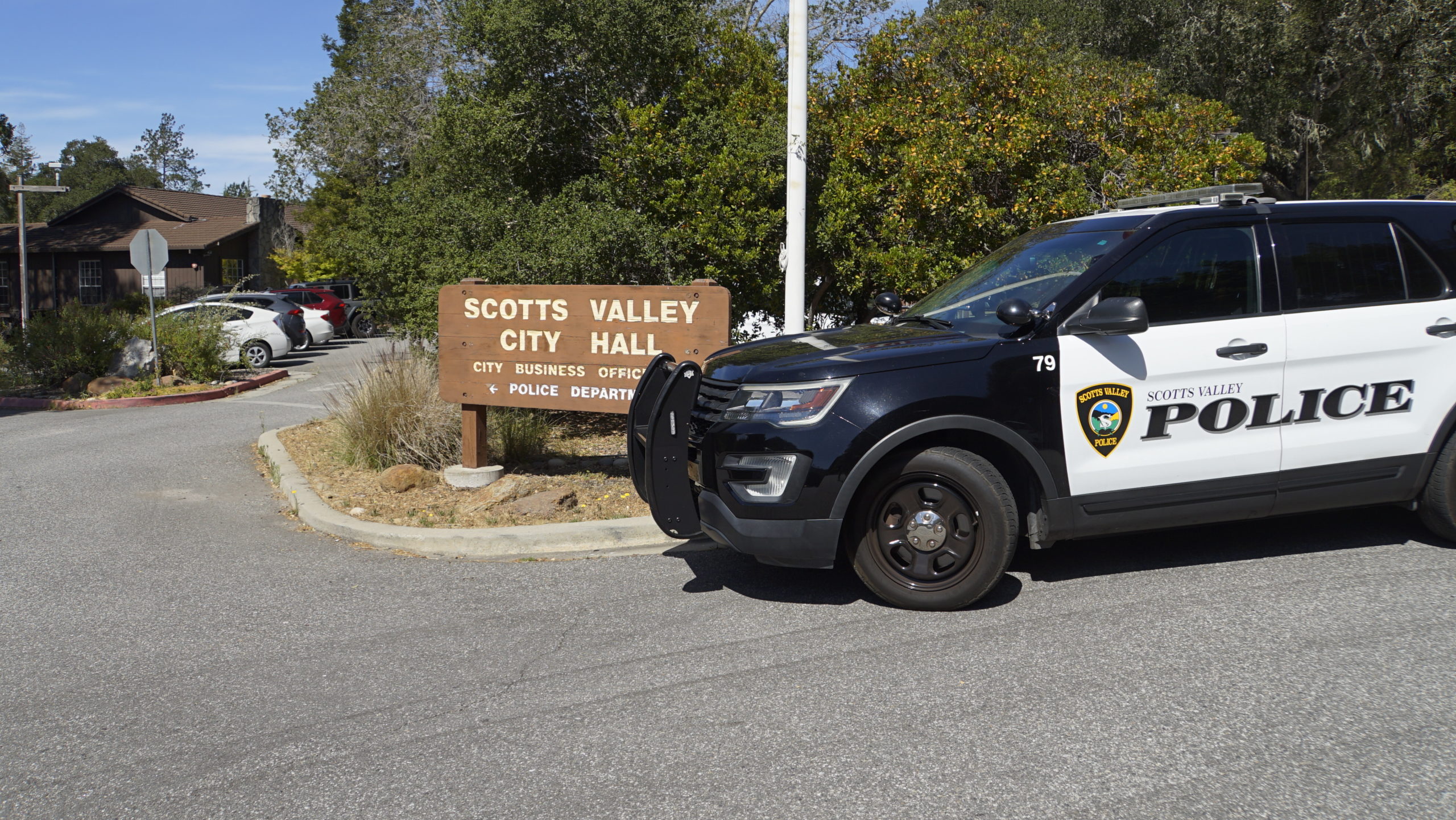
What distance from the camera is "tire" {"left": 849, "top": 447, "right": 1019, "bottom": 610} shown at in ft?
16.1

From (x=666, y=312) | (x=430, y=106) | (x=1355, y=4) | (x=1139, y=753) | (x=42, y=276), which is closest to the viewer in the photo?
(x=1139, y=753)

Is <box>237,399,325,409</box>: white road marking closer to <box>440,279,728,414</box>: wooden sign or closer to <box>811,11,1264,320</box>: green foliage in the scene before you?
<box>440,279,728,414</box>: wooden sign

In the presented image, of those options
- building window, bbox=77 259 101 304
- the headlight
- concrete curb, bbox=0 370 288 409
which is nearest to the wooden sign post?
the headlight

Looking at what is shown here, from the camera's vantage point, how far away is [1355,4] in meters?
21.6

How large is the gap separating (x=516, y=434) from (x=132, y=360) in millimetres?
11223

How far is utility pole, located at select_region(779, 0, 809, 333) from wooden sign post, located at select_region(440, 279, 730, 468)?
3.84 ft

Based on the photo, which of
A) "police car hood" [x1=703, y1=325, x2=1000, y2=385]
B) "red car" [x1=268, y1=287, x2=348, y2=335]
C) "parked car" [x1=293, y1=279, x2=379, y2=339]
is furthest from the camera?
"parked car" [x1=293, y1=279, x2=379, y2=339]

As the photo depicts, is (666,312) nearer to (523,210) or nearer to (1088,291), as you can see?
(1088,291)

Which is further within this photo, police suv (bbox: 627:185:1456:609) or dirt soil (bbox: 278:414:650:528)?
dirt soil (bbox: 278:414:650:528)

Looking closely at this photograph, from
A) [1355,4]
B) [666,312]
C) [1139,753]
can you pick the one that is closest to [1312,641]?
[1139,753]

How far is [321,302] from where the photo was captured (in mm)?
28594

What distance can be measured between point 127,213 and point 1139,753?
50447 mm

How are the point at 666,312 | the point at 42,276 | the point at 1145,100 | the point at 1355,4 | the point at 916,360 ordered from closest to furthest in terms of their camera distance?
the point at 916,360 → the point at 666,312 → the point at 1145,100 → the point at 1355,4 → the point at 42,276

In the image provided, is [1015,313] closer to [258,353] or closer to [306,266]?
[258,353]
